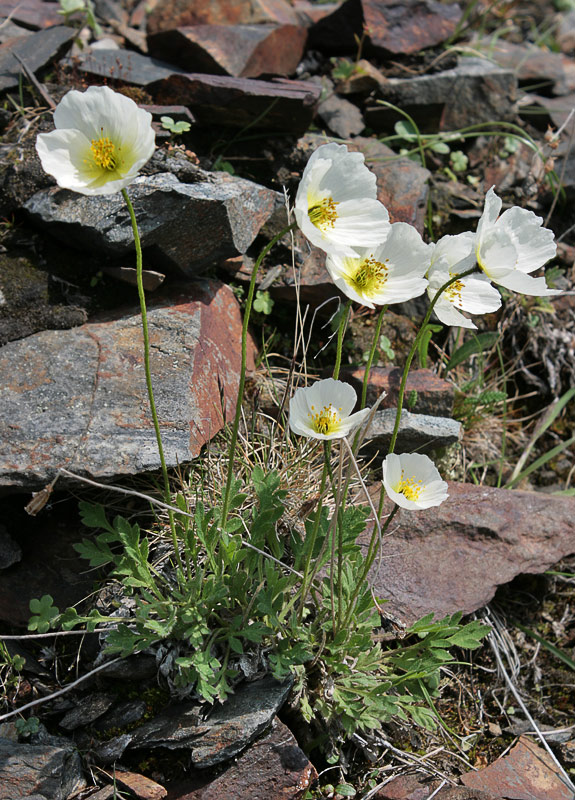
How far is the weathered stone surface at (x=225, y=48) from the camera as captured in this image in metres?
3.77

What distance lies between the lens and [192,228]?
2.89m

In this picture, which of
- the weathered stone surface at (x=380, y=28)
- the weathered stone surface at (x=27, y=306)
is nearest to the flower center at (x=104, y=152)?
the weathered stone surface at (x=27, y=306)

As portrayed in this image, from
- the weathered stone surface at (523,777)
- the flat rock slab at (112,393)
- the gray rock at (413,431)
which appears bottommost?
the weathered stone surface at (523,777)

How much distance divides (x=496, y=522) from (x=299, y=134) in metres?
2.17

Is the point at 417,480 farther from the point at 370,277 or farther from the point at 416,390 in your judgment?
the point at 416,390

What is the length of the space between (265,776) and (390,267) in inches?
60.8

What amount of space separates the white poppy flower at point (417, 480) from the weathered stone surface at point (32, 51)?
2556mm

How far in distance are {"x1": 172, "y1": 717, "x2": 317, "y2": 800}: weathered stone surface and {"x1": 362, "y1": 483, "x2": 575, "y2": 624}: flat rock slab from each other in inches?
26.9

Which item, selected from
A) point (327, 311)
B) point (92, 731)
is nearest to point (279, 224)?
point (327, 311)

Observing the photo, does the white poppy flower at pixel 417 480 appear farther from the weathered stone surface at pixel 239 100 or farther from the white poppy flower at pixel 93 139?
the weathered stone surface at pixel 239 100

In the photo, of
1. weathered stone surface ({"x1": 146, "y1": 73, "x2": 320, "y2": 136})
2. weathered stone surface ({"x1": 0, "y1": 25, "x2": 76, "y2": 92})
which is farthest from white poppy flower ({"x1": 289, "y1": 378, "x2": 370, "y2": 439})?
weathered stone surface ({"x1": 0, "y1": 25, "x2": 76, "y2": 92})

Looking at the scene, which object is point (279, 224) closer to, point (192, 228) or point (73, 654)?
point (192, 228)

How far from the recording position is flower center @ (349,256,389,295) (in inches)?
77.0

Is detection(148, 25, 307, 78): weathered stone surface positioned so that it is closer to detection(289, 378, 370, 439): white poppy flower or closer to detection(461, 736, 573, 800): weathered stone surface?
detection(289, 378, 370, 439): white poppy flower
